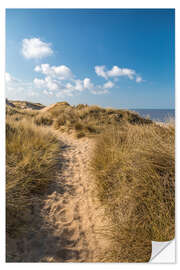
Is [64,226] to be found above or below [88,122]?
below

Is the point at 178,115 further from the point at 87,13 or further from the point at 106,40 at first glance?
the point at 87,13

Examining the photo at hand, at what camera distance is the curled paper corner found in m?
1.26

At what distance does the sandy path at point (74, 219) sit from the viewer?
5.08ft

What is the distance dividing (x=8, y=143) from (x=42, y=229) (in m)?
1.50

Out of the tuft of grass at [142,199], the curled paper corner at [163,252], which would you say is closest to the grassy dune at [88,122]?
the tuft of grass at [142,199]

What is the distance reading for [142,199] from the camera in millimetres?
1457

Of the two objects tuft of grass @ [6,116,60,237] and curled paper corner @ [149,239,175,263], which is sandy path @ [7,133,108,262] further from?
curled paper corner @ [149,239,175,263]

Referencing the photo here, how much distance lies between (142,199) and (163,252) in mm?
444

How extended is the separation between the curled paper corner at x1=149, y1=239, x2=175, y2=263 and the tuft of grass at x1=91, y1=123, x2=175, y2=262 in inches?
1.8

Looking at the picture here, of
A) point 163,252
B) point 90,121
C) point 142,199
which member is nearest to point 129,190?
point 142,199

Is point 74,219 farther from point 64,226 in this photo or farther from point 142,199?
point 142,199

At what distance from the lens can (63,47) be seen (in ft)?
7.17

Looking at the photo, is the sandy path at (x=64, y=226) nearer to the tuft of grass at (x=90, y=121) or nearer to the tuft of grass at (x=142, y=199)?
the tuft of grass at (x=142, y=199)
